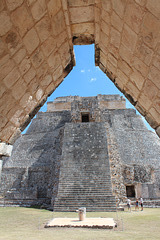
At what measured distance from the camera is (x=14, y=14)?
1801mm

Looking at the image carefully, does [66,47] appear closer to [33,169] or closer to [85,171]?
[85,171]

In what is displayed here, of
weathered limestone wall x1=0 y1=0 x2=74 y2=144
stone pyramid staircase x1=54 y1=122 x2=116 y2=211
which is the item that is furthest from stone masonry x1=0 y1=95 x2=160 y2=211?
A: weathered limestone wall x1=0 y1=0 x2=74 y2=144

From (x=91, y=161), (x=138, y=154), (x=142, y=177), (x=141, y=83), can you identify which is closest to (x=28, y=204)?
(x=91, y=161)

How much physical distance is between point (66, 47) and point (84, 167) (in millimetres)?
9874

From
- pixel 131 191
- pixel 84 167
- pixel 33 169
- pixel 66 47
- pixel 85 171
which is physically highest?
pixel 66 47

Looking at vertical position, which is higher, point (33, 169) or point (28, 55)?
point (33, 169)

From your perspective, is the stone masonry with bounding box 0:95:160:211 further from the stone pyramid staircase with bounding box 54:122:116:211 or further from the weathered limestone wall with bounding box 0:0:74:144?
the weathered limestone wall with bounding box 0:0:74:144

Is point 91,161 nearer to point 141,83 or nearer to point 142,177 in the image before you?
point 142,177

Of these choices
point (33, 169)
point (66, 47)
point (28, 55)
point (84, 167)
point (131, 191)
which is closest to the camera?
Result: point (28, 55)

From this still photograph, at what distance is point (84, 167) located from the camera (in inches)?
466

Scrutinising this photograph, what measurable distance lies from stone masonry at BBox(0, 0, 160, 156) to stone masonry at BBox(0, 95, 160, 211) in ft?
26.5

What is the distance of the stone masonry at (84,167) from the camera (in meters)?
10.4

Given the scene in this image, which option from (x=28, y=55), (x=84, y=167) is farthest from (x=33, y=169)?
(x=28, y=55)

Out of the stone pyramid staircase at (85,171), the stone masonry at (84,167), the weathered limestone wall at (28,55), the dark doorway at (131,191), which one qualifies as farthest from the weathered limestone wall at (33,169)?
the weathered limestone wall at (28,55)
